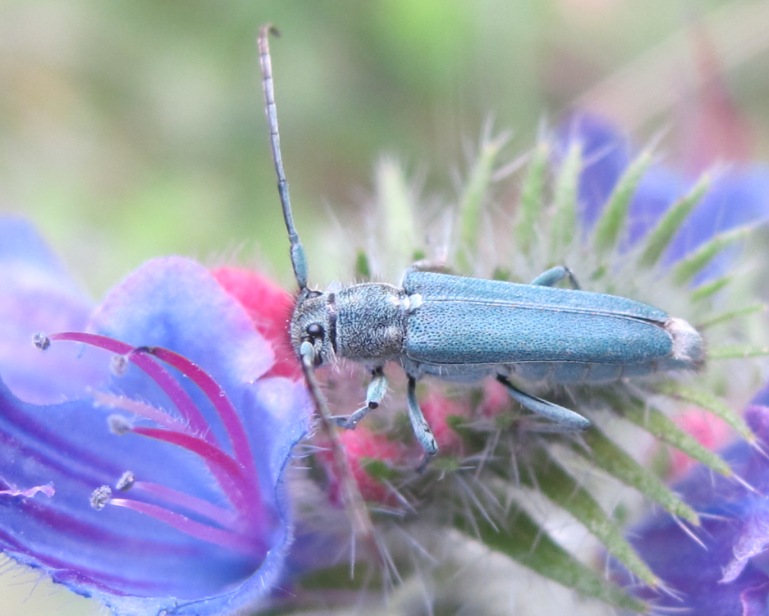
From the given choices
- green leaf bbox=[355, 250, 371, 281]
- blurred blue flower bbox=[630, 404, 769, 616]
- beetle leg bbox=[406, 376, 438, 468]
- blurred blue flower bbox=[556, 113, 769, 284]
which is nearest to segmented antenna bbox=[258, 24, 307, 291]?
green leaf bbox=[355, 250, 371, 281]

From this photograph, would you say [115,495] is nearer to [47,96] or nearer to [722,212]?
[722,212]

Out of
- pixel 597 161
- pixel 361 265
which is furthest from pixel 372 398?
pixel 597 161

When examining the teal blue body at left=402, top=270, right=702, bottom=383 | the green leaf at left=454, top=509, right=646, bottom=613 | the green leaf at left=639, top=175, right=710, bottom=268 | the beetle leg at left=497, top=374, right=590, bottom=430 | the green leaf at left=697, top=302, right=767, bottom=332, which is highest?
the green leaf at left=639, top=175, right=710, bottom=268

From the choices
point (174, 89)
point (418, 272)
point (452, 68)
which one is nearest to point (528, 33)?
point (452, 68)

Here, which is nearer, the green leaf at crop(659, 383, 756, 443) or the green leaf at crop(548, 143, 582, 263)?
the green leaf at crop(659, 383, 756, 443)

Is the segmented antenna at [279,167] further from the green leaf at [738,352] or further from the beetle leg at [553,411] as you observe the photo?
the green leaf at [738,352]

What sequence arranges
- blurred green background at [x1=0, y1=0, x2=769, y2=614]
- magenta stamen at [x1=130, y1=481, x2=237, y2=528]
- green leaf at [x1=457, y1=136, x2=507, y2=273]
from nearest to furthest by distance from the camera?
1. magenta stamen at [x1=130, y1=481, x2=237, y2=528]
2. green leaf at [x1=457, y1=136, x2=507, y2=273]
3. blurred green background at [x1=0, y1=0, x2=769, y2=614]

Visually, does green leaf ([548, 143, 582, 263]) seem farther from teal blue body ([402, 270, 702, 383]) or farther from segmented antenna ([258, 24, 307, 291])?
segmented antenna ([258, 24, 307, 291])
